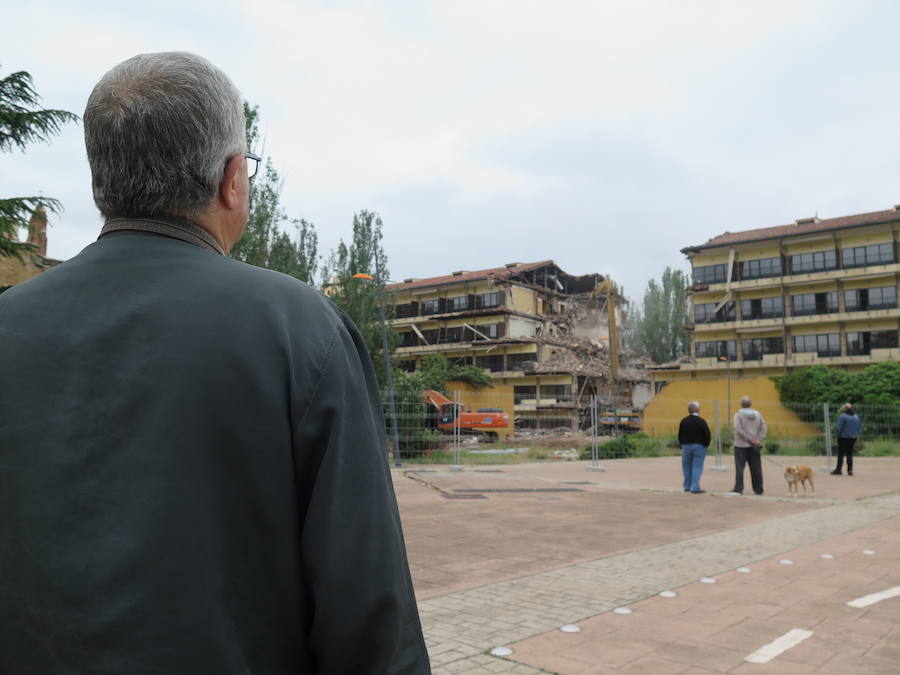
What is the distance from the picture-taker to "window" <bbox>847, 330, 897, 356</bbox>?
4338 centimetres

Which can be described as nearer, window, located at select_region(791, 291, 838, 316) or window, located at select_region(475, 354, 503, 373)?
window, located at select_region(791, 291, 838, 316)

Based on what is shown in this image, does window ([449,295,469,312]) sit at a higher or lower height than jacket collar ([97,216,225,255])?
higher

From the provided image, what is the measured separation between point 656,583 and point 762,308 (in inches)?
1891

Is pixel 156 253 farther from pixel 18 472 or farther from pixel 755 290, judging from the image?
pixel 755 290

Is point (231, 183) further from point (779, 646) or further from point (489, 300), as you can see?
point (489, 300)

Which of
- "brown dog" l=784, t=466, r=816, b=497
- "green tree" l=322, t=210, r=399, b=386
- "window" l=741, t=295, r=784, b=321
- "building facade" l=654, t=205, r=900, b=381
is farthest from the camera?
"window" l=741, t=295, r=784, b=321

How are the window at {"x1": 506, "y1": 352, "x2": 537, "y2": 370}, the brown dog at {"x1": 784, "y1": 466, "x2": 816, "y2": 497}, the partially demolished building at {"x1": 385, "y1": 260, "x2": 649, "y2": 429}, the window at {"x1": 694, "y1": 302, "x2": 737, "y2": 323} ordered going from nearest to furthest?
1. the brown dog at {"x1": 784, "y1": 466, "x2": 816, "y2": 497}
2. the window at {"x1": 694, "y1": 302, "x2": 737, "y2": 323}
3. the partially demolished building at {"x1": 385, "y1": 260, "x2": 649, "y2": 429}
4. the window at {"x1": 506, "y1": 352, "x2": 537, "y2": 370}

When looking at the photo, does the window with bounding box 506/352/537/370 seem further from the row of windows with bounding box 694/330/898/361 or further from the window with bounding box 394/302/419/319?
the row of windows with bounding box 694/330/898/361

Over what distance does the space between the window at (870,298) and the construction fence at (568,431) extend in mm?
12276

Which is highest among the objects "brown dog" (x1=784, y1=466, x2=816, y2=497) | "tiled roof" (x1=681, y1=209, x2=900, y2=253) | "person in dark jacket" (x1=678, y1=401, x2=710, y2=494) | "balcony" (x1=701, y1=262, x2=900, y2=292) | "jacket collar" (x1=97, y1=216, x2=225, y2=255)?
"tiled roof" (x1=681, y1=209, x2=900, y2=253)

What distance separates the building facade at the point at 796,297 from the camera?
44.3 m

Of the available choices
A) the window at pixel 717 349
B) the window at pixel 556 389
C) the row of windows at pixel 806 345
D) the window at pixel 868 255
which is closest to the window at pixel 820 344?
the row of windows at pixel 806 345

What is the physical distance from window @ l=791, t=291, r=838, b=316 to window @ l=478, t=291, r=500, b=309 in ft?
70.6

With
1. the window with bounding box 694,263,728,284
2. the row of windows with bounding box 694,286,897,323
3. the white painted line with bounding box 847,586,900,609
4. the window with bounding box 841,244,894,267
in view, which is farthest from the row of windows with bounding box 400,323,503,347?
the white painted line with bounding box 847,586,900,609
